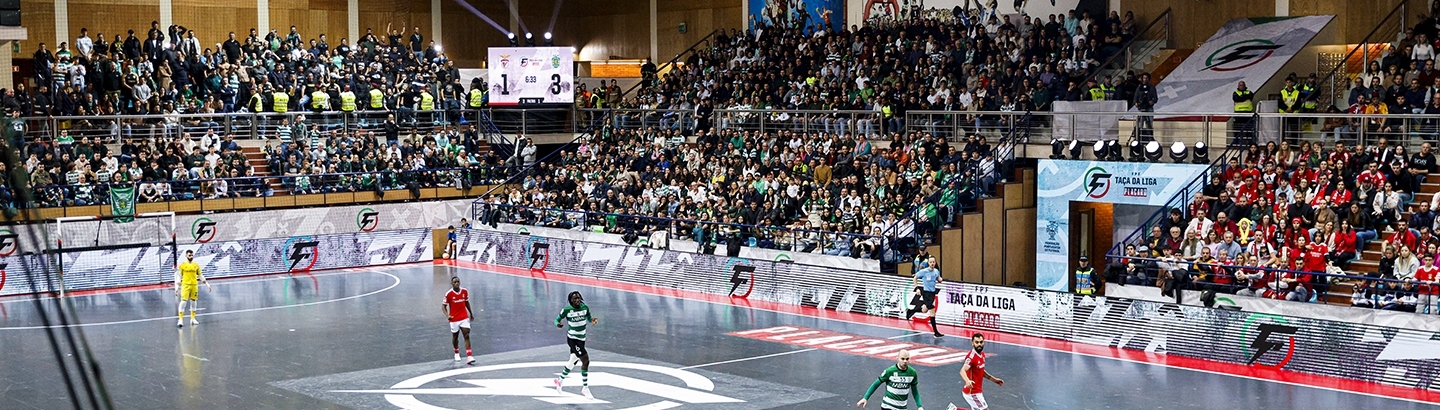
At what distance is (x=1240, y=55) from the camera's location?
35844mm

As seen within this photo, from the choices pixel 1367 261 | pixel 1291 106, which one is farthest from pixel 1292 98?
→ pixel 1367 261

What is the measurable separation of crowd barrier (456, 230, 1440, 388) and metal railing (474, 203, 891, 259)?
2.78 ft

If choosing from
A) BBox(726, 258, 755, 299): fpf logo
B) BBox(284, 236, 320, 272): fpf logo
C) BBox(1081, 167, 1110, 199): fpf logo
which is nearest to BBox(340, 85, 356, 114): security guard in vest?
BBox(284, 236, 320, 272): fpf logo

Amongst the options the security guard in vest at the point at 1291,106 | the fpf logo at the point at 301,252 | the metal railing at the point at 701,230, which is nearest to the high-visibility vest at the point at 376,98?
the metal railing at the point at 701,230

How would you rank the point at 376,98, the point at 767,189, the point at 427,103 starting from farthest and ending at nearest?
1. the point at 427,103
2. the point at 376,98
3. the point at 767,189

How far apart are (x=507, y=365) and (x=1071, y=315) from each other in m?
10.3

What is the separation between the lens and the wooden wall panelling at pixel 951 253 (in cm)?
3272

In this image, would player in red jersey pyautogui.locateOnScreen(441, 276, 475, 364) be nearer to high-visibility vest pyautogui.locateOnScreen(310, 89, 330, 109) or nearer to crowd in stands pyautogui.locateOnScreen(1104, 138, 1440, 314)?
crowd in stands pyautogui.locateOnScreen(1104, 138, 1440, 314)

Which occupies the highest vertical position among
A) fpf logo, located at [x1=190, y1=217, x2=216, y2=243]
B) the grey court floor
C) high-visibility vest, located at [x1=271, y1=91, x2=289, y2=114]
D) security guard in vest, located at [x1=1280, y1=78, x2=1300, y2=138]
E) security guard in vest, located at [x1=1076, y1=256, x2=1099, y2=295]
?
high-visibility vest, located at [x1=271, y1=91, x2=289, y2=114]

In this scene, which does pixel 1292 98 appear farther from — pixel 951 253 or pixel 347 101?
pixel 347 101

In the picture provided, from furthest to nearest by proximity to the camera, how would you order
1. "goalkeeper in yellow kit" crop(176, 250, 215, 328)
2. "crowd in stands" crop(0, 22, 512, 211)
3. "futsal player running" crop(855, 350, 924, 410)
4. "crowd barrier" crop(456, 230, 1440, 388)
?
"crowd in stands" crop(0, 22, 512, 211)
"goalkeeper in yellow kit" crop(176, 250, 215, 328)
"crowd barrier" crop(456, 230, 1440, 388)
"futsal player running" crop(855, 350, 924, 410)

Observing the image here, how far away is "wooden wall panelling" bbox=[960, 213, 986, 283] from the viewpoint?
1308 inches

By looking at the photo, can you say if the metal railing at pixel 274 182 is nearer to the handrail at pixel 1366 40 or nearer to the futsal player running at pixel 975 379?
the handrail at pixel 1366 40

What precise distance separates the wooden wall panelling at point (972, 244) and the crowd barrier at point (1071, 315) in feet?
12.5
